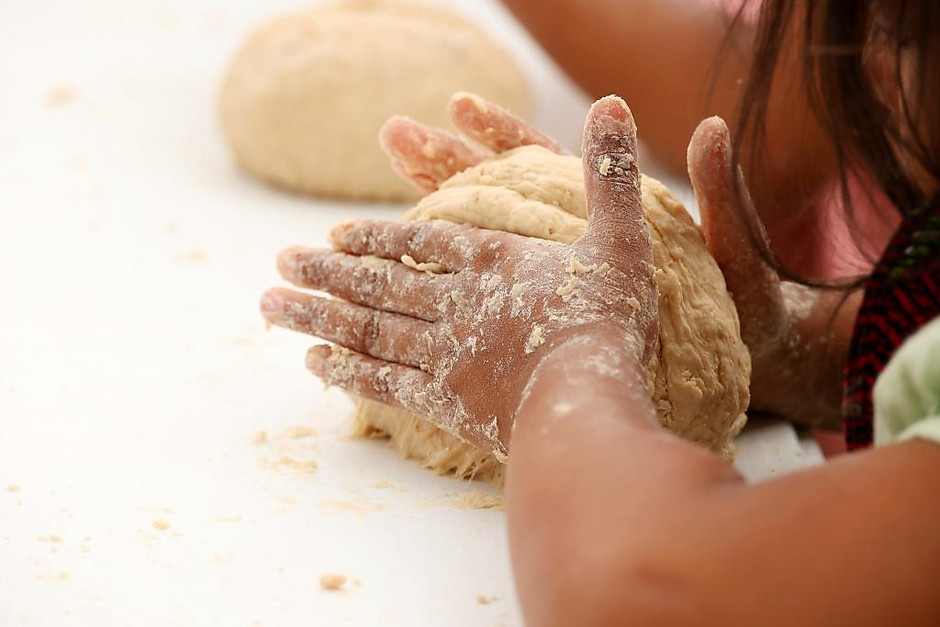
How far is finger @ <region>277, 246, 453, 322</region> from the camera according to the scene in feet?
2.75

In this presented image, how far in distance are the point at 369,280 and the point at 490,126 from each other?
20 centimetres

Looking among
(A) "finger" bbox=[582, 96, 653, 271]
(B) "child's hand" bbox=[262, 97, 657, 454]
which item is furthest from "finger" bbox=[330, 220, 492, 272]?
(A) "finger" bbox=[582, 96, 653, 271]

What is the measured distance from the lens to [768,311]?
96cm

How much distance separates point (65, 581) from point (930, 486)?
56 cm

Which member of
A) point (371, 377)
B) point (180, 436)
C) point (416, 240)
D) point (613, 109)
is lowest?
point (180, 436)

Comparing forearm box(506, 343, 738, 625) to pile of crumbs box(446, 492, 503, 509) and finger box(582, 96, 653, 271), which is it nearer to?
finger box(582, 96, 653, 271)

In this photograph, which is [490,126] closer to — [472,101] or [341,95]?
[472,101]

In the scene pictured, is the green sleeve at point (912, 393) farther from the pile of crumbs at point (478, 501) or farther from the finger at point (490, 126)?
the finger at point (490, 126)

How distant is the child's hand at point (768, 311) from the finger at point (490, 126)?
173 millimetres

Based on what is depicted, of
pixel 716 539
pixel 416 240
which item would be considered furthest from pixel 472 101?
Result: pixel 716 539

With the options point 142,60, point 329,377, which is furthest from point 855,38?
point 142,60

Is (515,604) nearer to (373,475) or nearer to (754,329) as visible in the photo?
(373,475)

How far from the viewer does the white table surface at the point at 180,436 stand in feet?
2.48

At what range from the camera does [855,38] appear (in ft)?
2.66
